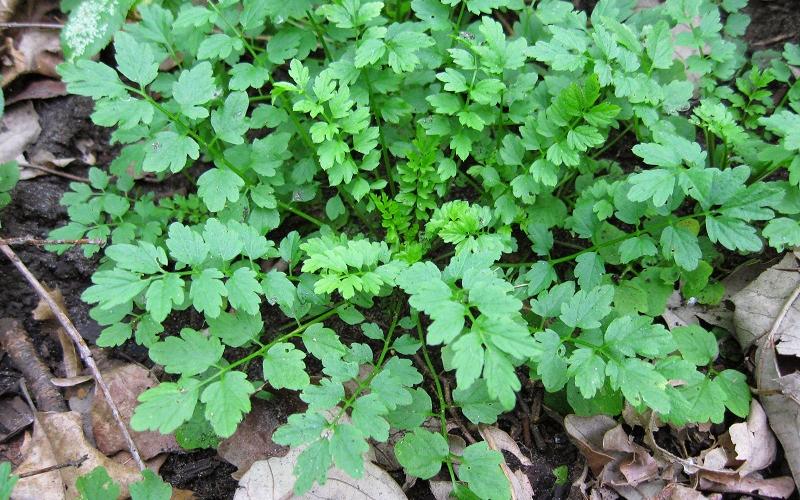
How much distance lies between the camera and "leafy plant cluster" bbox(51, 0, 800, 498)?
234 cm

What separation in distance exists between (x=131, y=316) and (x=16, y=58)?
203 cm

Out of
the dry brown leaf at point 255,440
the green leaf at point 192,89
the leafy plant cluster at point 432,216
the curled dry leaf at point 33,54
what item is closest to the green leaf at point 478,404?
the leafy plant cluster at point 432,216

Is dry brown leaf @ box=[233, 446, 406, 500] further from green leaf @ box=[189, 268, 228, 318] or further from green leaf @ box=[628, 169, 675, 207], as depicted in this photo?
green leaf @ box=[628, 169, 675, 207]

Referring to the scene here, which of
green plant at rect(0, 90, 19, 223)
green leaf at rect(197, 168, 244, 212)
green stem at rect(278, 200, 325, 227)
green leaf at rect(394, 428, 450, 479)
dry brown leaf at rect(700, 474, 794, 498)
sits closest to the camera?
green leaf at rect(394, 428, 450, 479)

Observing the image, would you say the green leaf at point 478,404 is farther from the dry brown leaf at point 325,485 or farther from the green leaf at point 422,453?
the dry brown leaf at point 325,485

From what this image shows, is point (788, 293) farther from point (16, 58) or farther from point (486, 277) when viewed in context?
point (16, 58)

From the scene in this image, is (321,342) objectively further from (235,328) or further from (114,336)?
(114,336)

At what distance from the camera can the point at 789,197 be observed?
281 cm

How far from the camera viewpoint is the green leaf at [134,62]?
2.68 metres

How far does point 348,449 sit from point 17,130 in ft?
10.2

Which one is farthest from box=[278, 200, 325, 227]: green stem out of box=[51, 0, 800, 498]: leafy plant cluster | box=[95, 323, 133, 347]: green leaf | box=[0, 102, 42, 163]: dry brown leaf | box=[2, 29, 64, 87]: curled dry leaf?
box=[2, 29, 64, 87]: curled dry leaf

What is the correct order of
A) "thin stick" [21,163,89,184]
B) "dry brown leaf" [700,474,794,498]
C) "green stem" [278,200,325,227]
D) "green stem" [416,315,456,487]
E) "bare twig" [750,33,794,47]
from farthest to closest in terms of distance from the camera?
1. "bare twig" [750,33,794,47]
2. "thin stick" [21,163,89,184]
3. "green stem" [278,200,325,227]
4. "dry brown leaf" [700,474,794,498]
5. "green stem" [416,315,456,487]

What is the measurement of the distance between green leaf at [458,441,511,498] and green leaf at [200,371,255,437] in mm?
908

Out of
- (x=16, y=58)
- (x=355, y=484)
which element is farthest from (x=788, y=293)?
(x=16, y=58)
